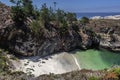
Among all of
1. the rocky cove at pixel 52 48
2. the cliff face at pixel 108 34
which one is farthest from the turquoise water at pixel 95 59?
the cliff face at pixel 108 34

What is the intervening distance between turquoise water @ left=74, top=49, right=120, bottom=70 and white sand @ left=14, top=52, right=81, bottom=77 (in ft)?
3.98

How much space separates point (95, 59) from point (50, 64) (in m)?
7.13

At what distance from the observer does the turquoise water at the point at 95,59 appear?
1414 inches

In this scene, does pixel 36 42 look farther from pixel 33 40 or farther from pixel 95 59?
pixel 95 59

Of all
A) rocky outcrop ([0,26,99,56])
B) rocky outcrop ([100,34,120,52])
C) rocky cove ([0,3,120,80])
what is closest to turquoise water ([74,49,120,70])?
rocky cove ([0,3,120,80])

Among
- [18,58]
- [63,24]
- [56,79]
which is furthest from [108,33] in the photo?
[56,79]

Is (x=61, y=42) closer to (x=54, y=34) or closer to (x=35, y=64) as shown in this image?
(x=54, y=34)

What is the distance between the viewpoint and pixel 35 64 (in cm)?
3488

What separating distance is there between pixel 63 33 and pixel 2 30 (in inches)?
419

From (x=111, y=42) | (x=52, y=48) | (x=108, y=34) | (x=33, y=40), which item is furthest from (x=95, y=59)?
(x=108, y=34)

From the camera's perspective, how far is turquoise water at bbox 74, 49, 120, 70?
118 feet

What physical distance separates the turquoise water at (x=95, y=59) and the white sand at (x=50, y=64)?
3.98ft

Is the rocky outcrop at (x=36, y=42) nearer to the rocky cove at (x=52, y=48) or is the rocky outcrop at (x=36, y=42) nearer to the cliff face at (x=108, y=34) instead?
the rocky cove at (x=52, y=48)

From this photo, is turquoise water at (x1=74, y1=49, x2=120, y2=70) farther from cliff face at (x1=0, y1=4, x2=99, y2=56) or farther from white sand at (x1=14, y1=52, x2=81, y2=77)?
cliff face at (x1=0, y1=4, x2=99, y2=56)
